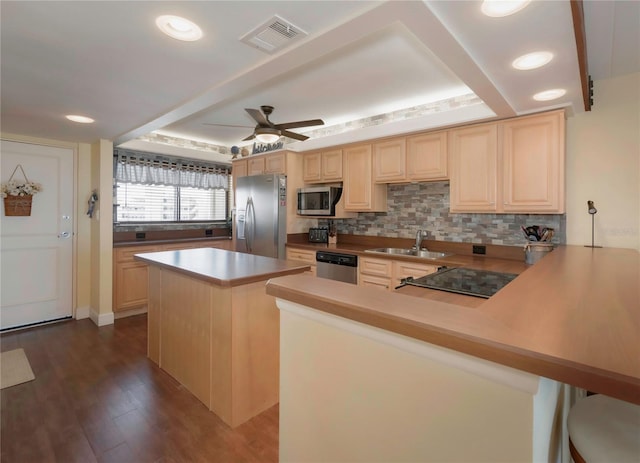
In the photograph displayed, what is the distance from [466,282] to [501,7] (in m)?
1.35

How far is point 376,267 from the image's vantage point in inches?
133

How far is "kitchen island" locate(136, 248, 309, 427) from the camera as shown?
1990 millimetres

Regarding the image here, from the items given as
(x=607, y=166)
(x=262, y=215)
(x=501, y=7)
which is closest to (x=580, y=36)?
(x=501, y=7)

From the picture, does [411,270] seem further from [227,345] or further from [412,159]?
[227,345]

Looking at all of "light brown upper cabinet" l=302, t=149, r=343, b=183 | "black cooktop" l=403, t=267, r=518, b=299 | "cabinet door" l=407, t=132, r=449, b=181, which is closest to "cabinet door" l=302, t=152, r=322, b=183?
"light brown upper cabinet" l=302, t=149, r=343, b=183

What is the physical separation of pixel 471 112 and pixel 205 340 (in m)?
2.94

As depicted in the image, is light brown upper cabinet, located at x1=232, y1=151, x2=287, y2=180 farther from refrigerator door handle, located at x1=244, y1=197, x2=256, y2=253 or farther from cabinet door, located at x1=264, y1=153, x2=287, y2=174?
refrigerator door handle, located at x1=244, y1=197, x2=256, y2=253

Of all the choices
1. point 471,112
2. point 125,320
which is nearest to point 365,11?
point 471,112

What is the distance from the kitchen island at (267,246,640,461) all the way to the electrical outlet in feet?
6.62

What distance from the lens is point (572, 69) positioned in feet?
6.09

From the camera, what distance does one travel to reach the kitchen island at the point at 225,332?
1.99m

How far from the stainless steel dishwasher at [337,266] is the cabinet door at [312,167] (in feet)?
3.68

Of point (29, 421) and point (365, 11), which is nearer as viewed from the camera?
point (365, 11)

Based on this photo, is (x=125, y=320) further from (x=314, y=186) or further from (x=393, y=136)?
(x=393, y=136)
